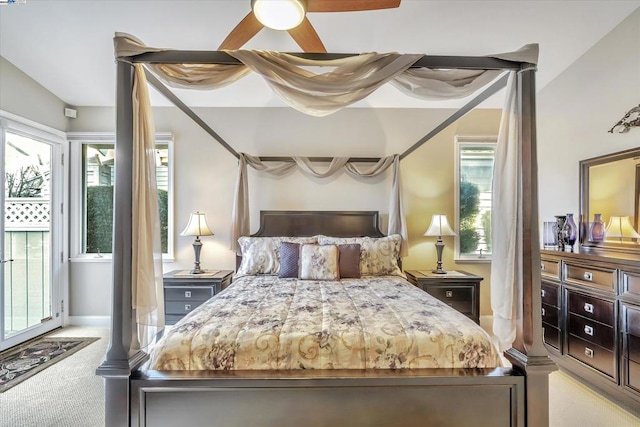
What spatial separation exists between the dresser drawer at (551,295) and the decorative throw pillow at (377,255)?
4.33 ft

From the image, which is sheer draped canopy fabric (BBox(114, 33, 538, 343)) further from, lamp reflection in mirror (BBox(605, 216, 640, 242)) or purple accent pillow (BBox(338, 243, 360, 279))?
lamp reflection in mirror (BBox(605, 216, 640, 242))

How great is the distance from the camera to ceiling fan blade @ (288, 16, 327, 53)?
1928 mm

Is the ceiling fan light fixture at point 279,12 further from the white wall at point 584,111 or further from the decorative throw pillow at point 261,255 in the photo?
the white wall at point 584,111

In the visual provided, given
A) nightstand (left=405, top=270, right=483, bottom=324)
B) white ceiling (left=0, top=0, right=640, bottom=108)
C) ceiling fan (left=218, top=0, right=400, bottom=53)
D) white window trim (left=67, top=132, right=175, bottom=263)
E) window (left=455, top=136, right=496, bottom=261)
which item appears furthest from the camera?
window (left=455, top=136, right=496, bottom=261)

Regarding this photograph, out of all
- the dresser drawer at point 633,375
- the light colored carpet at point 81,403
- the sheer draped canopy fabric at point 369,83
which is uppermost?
the sheer draped canopy fabric at point 369,83

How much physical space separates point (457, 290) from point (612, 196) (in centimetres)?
160

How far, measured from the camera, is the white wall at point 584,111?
106 inches

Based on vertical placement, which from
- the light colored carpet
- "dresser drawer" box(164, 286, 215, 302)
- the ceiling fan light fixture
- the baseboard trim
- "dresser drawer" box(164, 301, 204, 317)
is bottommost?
the light colored carpet

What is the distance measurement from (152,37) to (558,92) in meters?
4.15

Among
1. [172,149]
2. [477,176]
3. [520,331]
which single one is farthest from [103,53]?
[477,176]

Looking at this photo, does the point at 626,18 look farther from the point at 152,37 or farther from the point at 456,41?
the point at 152,37

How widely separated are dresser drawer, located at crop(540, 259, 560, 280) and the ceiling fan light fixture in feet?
9.27

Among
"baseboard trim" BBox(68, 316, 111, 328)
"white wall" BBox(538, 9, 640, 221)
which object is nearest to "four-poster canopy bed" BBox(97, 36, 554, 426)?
"white wall" BBox(538, 9, 640, 221)

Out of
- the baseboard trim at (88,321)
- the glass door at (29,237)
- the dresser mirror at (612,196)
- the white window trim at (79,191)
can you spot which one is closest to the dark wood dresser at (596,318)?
the dresser mirror at (612,196)
